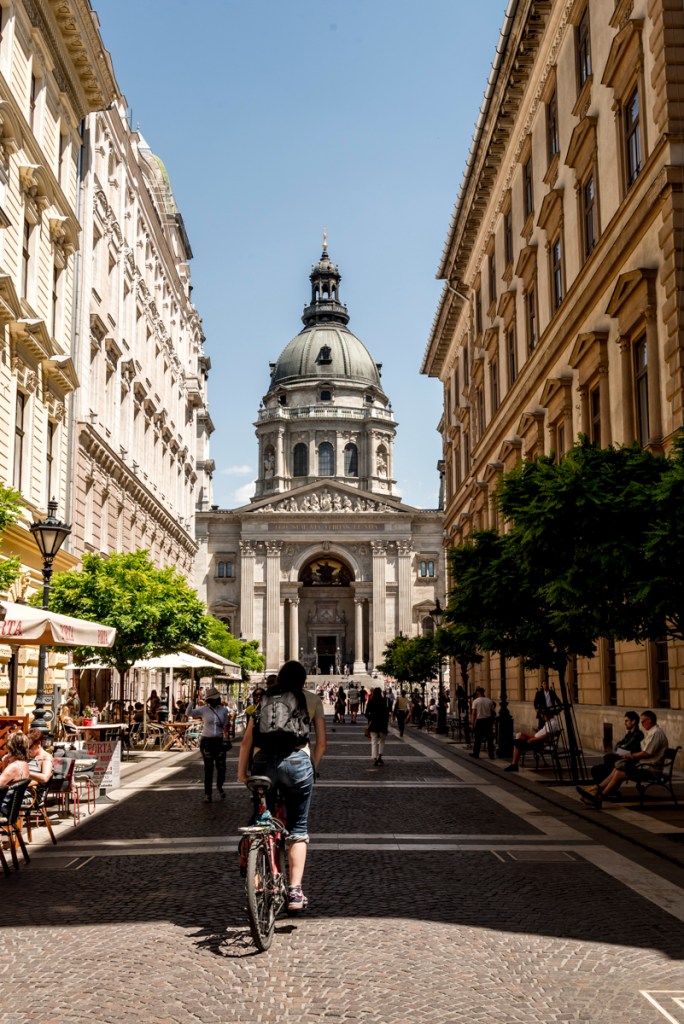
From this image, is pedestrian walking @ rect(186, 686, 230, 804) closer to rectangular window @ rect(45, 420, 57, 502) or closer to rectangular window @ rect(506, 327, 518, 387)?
rectangular window @ rect(45, 420, 57, 502)

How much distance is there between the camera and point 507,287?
35.0 m

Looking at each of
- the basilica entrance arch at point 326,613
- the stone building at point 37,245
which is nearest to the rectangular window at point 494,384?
the stone building at point 37,245

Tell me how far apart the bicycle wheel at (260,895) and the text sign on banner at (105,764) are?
9486mm

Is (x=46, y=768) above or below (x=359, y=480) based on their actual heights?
below

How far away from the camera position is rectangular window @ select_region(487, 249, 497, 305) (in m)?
38.3

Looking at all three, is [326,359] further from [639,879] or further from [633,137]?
[639,879]

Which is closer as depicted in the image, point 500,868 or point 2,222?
point 500,868

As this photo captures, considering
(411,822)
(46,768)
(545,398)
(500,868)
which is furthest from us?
(545,398)

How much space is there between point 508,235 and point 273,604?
6299 centimetres

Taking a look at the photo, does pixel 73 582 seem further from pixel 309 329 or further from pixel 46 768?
pixel 309 329

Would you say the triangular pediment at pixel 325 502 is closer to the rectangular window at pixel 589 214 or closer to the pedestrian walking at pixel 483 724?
the rectangular window at pixel 589 214

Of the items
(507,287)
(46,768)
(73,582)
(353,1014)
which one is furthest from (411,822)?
(507,287)

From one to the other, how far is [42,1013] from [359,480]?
102146 millimetres

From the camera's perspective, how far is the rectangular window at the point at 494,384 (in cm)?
3831
